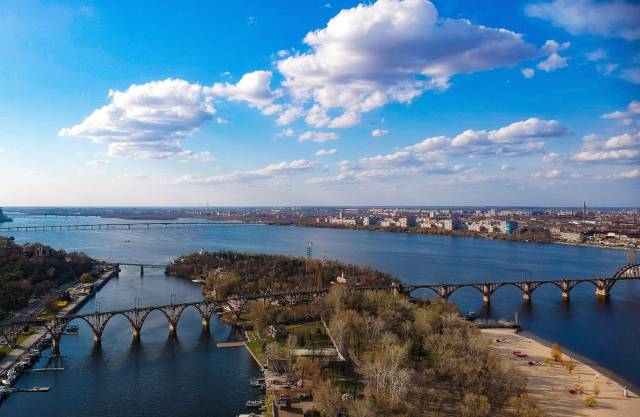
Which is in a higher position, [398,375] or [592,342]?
[398,375]

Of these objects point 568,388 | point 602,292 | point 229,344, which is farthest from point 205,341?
point 602,292

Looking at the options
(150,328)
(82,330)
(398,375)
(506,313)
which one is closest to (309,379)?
(398,375)

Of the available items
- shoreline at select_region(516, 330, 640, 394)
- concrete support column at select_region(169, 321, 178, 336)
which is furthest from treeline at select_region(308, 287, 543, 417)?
concrete support column at select_region(169, 321, 178, 336)

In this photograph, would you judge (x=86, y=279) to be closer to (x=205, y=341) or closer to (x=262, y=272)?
(x=262, y=272)

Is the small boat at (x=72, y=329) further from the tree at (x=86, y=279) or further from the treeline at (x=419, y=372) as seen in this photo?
the tree at (x=86, y=279)

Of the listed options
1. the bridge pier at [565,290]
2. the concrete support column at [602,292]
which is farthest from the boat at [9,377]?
the concrete support column at [602,292]

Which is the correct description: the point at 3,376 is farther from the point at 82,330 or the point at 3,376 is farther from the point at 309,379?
the point at 309,379
